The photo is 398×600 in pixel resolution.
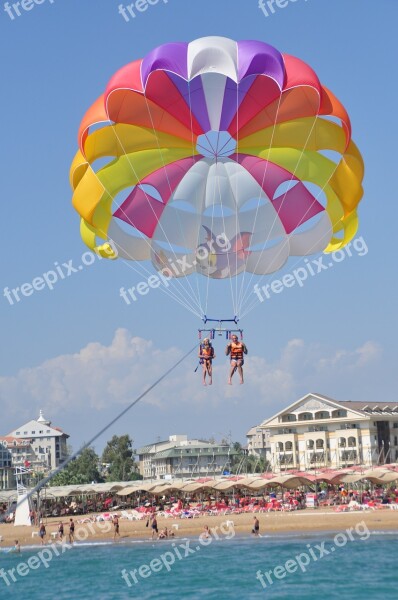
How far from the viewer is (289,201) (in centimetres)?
2636

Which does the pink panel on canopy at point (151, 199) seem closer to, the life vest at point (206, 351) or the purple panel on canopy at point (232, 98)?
the purple panel on canopy at point (232, 98)

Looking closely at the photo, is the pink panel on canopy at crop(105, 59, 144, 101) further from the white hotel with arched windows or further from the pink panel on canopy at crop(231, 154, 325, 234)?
the white hotel with arched windows

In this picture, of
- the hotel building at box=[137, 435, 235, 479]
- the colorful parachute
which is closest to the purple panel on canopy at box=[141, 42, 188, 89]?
the colorful parachute

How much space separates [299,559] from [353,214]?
1099cm

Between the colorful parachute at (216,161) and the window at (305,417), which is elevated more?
the colorful parachute at (216,161)

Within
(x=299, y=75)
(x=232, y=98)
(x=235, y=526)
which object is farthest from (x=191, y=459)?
(x=299, y=75)

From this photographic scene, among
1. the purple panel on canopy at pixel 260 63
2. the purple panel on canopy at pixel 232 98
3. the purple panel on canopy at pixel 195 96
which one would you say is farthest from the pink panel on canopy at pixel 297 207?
the purple panel on canopy at pixel 260 63

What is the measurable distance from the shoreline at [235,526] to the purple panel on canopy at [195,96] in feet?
57.6

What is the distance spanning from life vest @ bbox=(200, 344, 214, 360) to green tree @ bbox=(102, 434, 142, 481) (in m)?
91.0

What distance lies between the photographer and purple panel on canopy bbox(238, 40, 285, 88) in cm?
2273

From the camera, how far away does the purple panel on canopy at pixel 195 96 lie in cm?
2395

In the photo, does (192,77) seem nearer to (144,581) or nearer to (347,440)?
(144,581)

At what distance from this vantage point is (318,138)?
24547 mm

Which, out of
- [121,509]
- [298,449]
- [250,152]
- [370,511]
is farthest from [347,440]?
[250,152]
